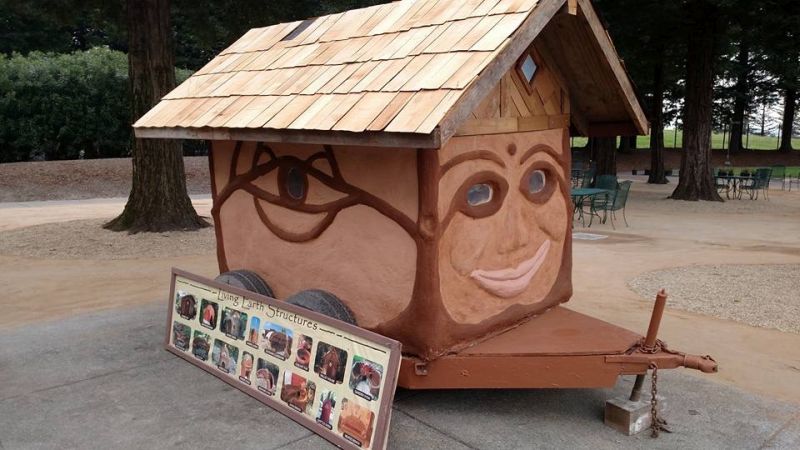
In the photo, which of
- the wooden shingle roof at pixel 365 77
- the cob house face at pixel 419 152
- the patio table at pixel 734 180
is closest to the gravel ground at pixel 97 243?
the wooden shingle roof at pixel 365 77

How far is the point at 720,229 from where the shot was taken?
566 inches

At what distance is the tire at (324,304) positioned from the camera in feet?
15.5

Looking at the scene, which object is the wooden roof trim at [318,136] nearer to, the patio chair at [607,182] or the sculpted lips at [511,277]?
the sculpted lips at [511,277]

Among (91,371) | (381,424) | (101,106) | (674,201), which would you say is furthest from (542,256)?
(101,106)

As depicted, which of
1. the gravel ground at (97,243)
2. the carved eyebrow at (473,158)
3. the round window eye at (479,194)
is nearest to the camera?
the carved eyebrow at (473,158)

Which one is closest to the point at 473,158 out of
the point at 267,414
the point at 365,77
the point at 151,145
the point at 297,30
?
the point at 365,77

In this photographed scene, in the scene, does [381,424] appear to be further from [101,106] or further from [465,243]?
[101,106]

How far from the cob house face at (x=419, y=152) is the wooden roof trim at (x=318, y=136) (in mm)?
11

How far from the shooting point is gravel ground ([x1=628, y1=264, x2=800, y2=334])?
288 inches

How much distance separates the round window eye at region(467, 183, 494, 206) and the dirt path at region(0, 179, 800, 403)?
255 centimetres

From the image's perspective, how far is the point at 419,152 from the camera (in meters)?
4.18

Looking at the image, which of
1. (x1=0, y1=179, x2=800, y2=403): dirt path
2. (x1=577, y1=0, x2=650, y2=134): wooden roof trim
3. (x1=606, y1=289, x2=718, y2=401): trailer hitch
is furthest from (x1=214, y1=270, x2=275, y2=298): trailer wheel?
(x1=577, y1=0, x2=650, y2=134): wooden roof trim

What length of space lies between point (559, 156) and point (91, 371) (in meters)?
4.30

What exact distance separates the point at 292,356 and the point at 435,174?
1593mm
